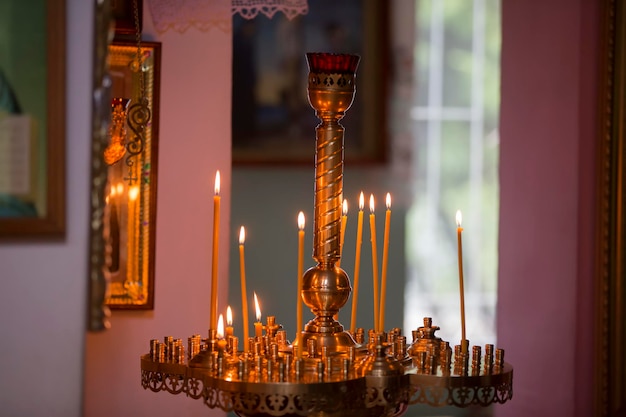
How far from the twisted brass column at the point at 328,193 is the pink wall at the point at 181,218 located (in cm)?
105

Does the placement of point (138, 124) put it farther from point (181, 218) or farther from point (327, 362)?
point (327, 362)

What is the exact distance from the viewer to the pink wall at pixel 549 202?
3.47 m

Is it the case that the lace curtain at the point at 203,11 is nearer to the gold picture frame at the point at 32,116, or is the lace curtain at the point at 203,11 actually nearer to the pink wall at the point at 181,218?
the pink wall at the point at 181,218

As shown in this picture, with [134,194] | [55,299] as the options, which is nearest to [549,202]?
[134,194]

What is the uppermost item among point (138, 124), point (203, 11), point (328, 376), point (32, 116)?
point (203, 11)

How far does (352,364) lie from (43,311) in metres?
0.50

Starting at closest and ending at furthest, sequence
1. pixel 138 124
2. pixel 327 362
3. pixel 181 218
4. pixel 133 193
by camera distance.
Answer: pixel 327 362 → pixel 138 124 → pixel 133 193 → pixel 181 218

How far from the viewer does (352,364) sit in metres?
1.83

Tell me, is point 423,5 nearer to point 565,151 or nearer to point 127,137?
point 565,151

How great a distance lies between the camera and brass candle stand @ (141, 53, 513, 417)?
5.66 ft

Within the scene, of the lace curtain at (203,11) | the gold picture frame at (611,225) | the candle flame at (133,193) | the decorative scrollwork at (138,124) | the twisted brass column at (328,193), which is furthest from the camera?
the gold picture frame at (611,225)

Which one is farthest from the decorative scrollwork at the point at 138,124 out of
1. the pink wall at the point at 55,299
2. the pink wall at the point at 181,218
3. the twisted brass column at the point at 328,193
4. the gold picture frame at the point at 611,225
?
the gold picture frame at the point at 611,225

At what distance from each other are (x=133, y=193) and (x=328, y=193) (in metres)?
1.03

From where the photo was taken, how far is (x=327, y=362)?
1794 mm
